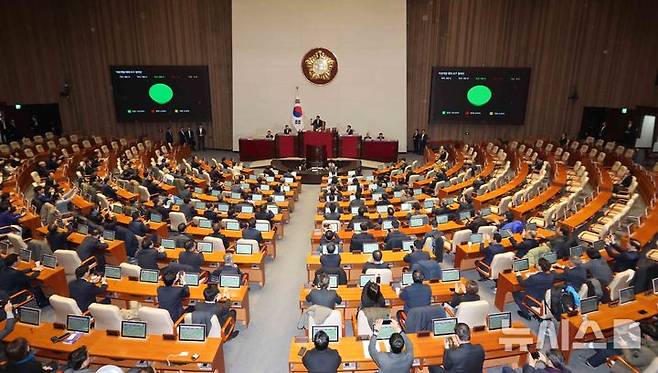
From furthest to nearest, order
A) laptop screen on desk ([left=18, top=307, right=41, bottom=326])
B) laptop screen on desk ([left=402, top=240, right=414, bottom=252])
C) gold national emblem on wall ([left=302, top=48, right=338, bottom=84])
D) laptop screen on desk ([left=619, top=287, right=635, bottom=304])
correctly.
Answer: gold national emblem on wall ([left=302, top=48, right=338, bottom=84])
laptop screen on desk ([left=402, top=240, right=414, bottom=252])
laptop screen on desk ([left=619, top=287, right=635, bottom=304])
laptop screen on desk ([left=18, top=307, right=41, bottom=326])

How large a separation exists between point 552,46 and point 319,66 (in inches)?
533

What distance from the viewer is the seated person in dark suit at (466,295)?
750 cm

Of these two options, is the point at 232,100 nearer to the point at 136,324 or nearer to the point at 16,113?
the point at 16,113

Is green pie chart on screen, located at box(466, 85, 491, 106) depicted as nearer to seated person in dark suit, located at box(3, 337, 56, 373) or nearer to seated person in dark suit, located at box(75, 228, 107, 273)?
seated person in dark suit, located at box(75, 228, 107, 273)

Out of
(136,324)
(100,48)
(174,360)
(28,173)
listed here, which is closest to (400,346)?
Result: (174,360)

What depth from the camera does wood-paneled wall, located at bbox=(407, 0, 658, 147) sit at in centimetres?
2459

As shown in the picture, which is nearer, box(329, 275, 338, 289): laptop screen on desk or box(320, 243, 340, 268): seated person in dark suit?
box(329, 275, 338, 289): laptop screen on desk

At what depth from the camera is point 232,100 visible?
26.6 meters

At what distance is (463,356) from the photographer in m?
5.67

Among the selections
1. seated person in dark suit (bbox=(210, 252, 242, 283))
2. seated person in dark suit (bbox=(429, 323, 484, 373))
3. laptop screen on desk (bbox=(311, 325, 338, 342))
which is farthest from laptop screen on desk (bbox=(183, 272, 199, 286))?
seated person in dark suit (bbox=(429, 323, 484, 373))

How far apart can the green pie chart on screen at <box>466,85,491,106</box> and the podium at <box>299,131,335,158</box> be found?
8586 mm

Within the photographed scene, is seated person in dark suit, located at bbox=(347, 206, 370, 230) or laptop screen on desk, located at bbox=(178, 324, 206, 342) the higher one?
seated person in dark suit, located at bbox=(347, 206, 370, 230)

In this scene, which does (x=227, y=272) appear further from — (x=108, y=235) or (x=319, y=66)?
(x=319, y=66)

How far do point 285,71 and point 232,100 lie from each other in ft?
12.3
